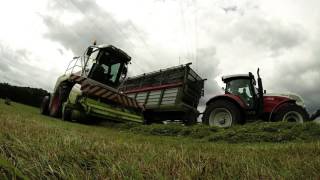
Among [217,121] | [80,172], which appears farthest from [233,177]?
[217,121]

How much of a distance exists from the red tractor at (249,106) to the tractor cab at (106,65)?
14.0 ft

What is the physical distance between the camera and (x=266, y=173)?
6.82 feet

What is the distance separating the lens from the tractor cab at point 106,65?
13.2 m

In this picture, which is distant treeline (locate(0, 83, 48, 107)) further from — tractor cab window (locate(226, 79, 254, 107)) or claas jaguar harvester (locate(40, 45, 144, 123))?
tractor cab window (locate(226, 79, 254, 107))

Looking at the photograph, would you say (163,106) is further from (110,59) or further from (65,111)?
(65,111)

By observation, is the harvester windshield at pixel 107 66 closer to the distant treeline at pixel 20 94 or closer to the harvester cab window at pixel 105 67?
the harvester cab window at pixel 105 67

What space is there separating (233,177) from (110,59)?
1207 centimetres

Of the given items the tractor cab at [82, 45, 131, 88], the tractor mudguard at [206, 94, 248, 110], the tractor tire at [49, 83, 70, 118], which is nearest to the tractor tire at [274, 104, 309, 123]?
the tractor mudguard at [206, 94, 248, 110]

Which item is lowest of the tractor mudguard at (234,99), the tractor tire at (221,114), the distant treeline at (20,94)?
the tractor tire at (221,114)

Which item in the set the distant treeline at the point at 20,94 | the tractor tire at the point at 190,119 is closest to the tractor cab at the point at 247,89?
the tractor tire at the point at 190,119

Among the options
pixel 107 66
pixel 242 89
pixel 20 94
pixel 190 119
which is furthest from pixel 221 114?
pixel 20 94

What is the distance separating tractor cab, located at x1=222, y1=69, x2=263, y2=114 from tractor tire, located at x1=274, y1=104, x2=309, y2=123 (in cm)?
64

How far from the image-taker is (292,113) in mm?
10141

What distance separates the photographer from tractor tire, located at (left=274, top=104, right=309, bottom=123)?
9984mm
